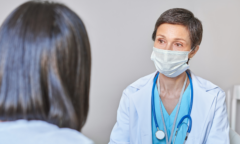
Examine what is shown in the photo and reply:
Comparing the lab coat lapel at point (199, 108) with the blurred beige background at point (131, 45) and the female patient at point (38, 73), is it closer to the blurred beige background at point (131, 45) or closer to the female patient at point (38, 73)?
the blurred beige background at point (131, 45)

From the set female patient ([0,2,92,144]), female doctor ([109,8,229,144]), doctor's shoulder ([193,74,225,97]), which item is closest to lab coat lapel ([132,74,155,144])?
female doctor ([109,8,229,144])

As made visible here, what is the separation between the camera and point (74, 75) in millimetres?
529

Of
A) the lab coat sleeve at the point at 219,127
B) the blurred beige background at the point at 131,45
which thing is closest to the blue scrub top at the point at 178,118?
the lab coat sleeve at the point at 219,127

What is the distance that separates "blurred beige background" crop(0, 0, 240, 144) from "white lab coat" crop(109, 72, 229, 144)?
0.36 m

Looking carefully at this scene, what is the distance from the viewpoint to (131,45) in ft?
5.20

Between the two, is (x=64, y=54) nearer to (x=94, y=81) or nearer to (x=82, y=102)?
(x=82, y=102)

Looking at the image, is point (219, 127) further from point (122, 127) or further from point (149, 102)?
point (122, 127)

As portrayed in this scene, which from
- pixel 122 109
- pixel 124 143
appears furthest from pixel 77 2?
pixel 124 143

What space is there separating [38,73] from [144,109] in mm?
765

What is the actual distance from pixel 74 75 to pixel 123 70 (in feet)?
3.52

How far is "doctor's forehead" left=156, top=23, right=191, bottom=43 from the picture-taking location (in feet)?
3.72

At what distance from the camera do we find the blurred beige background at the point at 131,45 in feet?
4.97

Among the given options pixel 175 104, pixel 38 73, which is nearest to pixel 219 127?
pixel 175 104

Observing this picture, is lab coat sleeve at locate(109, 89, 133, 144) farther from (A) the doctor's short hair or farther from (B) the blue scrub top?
(A) the doctor's short hair
